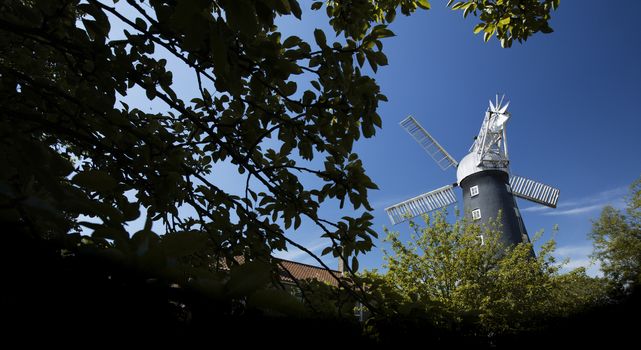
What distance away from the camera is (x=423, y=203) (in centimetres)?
3462

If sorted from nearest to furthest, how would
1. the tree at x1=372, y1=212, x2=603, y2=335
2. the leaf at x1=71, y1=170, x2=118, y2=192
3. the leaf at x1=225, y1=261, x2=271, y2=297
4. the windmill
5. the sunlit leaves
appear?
1. the leaf at x1=225, y1=261, x2=271, y2=297
2. the leaf at x1=71, y1=170, x2=118, y2=192
3. the sunlit leaves
4. the tree at x1=372, y1=212, x2=603, y2=335
5. the windmill

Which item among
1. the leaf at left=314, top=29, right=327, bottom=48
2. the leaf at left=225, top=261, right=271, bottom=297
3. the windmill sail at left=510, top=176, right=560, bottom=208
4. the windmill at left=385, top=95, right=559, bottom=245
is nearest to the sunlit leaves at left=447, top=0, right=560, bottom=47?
the leaf at left=314, top=29, right=327, bottom=48

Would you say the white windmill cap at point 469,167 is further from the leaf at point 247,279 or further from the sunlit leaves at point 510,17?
the leaf at point 247,279

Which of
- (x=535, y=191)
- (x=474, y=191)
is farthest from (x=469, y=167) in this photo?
(x=535, y=191)

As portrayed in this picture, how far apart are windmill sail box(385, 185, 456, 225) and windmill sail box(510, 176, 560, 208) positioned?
611 cm

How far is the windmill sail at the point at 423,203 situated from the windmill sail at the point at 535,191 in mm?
6113

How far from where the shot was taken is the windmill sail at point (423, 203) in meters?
33.5

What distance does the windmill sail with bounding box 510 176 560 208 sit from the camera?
3237cm

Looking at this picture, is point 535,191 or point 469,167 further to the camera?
point 535,191

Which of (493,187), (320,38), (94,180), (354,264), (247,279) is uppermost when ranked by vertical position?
(493,187)

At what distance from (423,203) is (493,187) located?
841 centimetres

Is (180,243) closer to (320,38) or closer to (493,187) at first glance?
(320,38)

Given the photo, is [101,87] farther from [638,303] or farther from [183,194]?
[638,303]

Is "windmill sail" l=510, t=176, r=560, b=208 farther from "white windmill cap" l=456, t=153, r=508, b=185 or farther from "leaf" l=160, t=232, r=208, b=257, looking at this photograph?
"leaf" l=160, t=232, r=208, b=257
